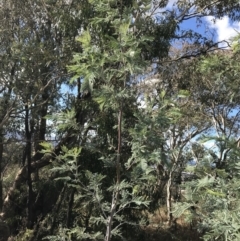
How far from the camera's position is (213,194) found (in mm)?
2887

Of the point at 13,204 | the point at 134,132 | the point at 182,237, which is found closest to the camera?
the point at 134,132

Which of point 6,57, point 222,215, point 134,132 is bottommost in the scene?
point 222,215

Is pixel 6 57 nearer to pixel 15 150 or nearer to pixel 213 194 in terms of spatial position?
pixel 15 150

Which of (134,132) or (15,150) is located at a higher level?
(15,150)

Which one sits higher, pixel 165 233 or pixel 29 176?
pixel 29 176

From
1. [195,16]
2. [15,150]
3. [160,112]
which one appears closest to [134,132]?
[160,112]

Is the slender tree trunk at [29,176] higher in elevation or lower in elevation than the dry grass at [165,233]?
higher

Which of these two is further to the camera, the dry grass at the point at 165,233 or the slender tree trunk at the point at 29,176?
the dry grass at the point at 165,233

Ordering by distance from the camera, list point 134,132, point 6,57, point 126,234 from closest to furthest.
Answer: point 134,132, point 6,57, point 126,234

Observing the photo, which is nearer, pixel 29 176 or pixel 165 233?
pixel 29 176

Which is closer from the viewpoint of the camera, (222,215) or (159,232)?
(222,215)

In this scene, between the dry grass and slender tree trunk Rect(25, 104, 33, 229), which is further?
the dry grass

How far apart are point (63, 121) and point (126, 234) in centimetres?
531

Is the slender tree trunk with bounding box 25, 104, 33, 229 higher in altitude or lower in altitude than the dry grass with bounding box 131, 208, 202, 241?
higher
